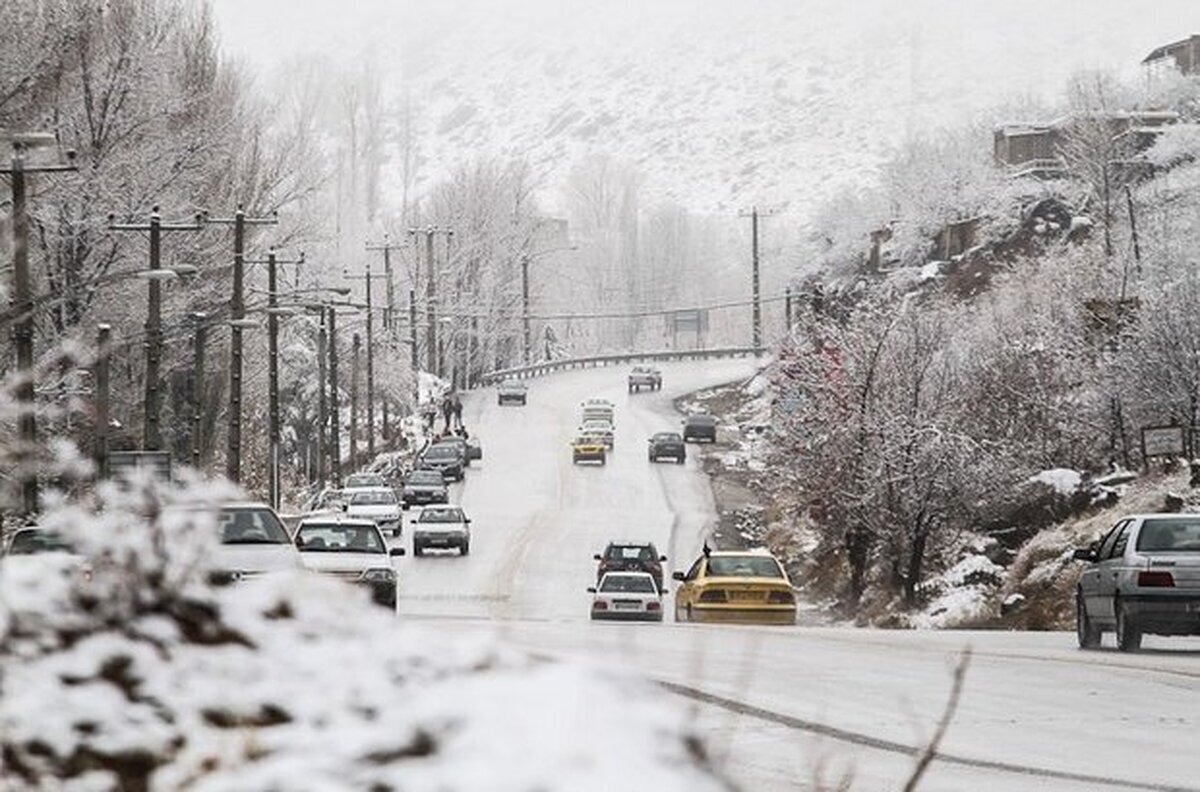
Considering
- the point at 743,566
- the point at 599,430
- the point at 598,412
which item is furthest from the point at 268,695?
the point at 598,412

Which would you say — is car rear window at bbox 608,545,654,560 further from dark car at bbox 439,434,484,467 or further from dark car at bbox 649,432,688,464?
dark car at bbox 649,432,688,464

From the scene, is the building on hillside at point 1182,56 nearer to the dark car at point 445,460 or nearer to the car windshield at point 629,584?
the dark car at point 445,460

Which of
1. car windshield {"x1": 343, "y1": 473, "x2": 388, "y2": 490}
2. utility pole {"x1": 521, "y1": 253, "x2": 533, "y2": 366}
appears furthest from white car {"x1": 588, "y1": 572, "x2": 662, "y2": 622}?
utility pole {"x1": 521, "y1": 253, "x2": 533, "y2": 366}

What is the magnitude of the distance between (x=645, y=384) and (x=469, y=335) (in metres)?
11.7

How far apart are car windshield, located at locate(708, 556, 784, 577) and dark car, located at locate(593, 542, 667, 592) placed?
601 inches

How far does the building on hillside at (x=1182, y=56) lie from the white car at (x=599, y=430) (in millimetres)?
46517

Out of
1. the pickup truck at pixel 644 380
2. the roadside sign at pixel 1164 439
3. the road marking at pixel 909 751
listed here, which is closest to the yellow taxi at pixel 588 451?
the pickup truck at pixel 644 380

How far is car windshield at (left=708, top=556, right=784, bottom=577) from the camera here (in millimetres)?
37969

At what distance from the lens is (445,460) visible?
9525 cm

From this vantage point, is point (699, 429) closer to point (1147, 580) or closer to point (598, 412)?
point (598, 412)

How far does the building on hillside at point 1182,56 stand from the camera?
13588 cm

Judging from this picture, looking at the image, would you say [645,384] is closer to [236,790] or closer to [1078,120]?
[1078,120]

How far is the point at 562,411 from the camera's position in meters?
127

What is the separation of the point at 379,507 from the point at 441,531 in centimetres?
375
